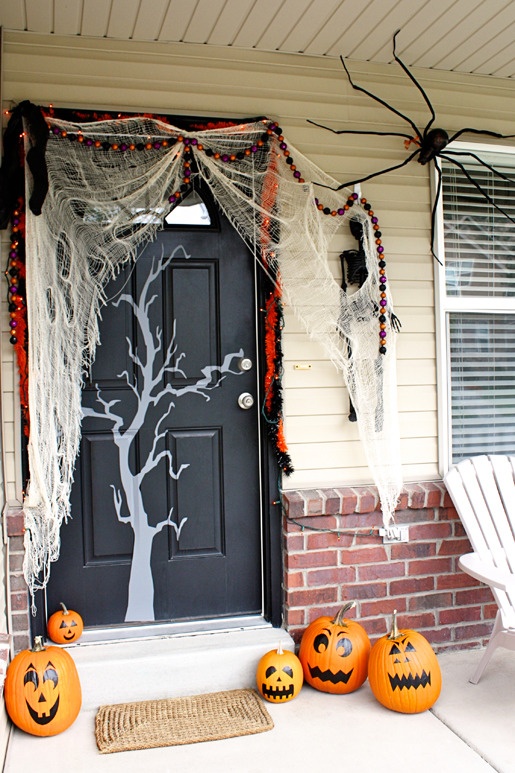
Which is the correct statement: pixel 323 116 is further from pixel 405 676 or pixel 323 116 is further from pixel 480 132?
pixel 405 676

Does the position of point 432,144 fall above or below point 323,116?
below

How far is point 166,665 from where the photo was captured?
2723 millimetres

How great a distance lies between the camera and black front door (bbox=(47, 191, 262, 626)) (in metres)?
2.91

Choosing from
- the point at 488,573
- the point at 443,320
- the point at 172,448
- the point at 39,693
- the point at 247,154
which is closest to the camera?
the point at 39,693

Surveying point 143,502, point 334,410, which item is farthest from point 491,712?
point 143,502

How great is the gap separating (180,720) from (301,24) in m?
2.70

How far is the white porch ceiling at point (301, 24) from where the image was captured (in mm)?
2584

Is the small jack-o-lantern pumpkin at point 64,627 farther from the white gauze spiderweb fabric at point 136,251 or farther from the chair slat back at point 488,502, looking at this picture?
the chair slat back at point 488,502

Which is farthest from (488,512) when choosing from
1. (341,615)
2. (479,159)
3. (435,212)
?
(479,159)

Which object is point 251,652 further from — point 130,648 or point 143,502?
point 143,502

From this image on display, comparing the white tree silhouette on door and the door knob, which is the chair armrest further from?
the white tree silhouette on door

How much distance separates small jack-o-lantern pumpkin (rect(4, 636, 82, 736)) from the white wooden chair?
61.6 inches

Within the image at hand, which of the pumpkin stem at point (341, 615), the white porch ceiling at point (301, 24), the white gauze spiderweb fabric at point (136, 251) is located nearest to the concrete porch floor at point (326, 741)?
the pumpkin stem at point (341, 615)

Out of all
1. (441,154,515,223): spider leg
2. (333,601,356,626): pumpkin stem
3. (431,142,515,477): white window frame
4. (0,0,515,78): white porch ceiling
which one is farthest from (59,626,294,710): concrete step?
(0,0,515,78): white porch ceiling
